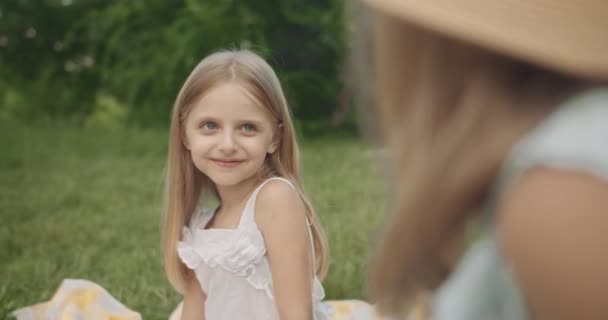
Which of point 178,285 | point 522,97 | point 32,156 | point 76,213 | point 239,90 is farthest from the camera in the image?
point 32,156

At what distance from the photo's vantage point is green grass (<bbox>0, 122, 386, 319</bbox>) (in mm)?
3551

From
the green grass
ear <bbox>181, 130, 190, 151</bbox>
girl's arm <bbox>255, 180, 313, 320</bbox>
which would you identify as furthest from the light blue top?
the green grass

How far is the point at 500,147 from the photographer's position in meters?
1.16

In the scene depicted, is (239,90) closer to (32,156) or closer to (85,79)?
(32,156)

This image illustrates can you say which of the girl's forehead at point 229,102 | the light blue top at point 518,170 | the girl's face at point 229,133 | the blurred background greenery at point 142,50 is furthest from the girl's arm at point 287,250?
the blurred background greenery at point 142,50

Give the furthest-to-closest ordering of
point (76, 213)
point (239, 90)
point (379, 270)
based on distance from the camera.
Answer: point (76, 213)
point (239, 90)
point (379, 270)

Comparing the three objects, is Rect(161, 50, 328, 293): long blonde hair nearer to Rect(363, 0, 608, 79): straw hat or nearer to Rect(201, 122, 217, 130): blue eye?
Rect(201, 122, 217, 130): blue eye

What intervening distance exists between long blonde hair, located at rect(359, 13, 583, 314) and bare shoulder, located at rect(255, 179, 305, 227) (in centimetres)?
92

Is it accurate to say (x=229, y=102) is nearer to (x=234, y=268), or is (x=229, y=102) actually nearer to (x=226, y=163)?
(x=226, y=163)

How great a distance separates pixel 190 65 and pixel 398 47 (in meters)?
6.01

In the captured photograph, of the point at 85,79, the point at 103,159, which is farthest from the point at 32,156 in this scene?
the point at 85,79

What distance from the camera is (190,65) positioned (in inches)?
280

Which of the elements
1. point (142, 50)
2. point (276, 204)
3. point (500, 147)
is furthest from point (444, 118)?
point (142, 50)

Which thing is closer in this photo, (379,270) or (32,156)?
(379,270)
